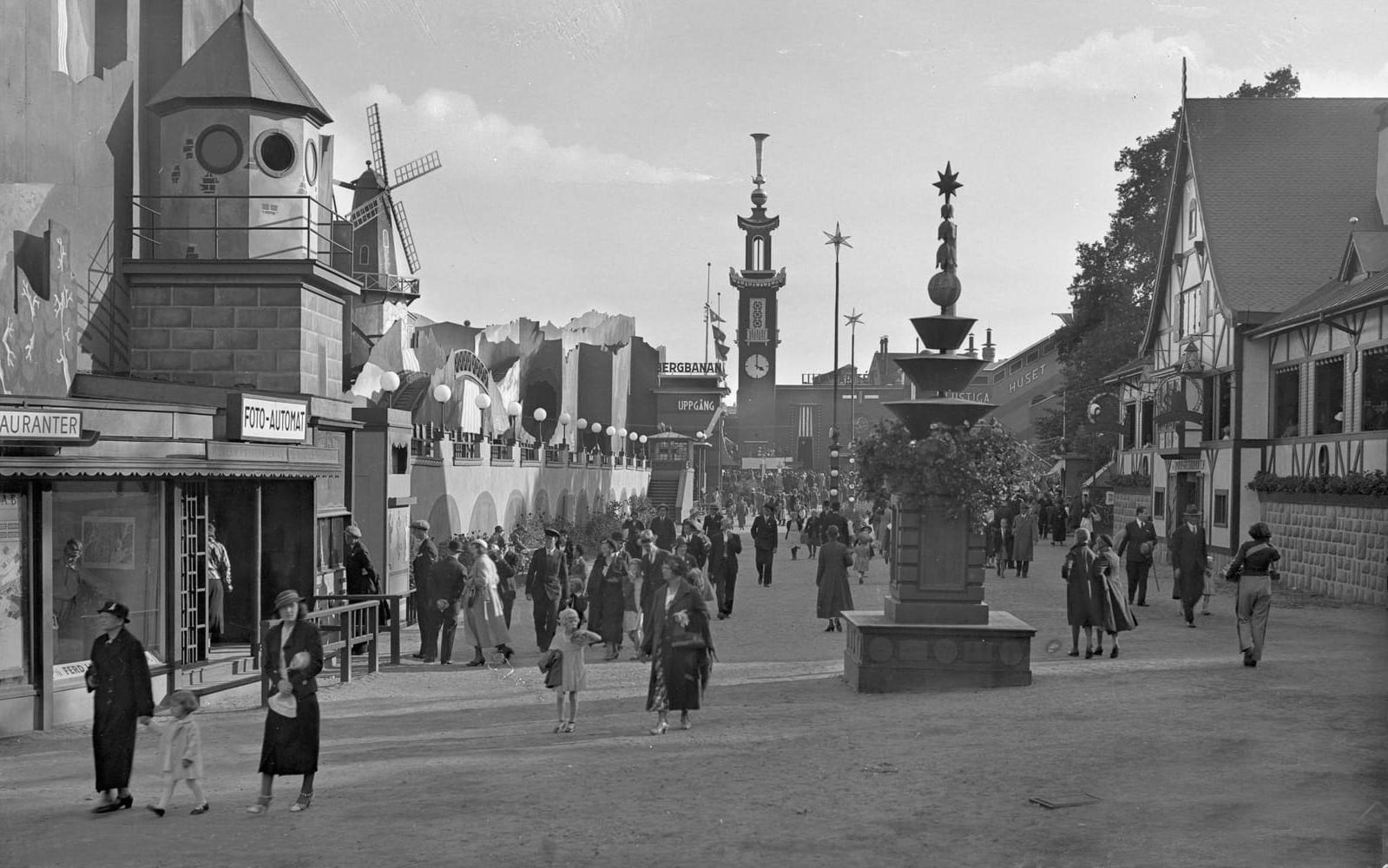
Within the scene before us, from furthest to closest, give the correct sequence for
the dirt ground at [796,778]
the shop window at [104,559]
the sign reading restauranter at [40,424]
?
the shop window at [104,559] → the sign reading restauranter at [40,424] → the dirt ground at [796,778]

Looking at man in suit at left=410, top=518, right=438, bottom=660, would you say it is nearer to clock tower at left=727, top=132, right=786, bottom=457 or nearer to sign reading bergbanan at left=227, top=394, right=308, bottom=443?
sign reading bergbanan at left=227, top=394, right=308, bottom=443

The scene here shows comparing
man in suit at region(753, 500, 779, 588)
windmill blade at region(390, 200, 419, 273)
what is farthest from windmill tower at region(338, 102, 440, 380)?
man in suit at region(753, 500, 779, 588)

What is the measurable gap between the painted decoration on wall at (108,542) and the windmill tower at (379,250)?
123 ft

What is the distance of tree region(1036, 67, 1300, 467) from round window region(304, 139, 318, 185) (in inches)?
1282

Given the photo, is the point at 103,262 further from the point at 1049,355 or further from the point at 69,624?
the point at 1049,355

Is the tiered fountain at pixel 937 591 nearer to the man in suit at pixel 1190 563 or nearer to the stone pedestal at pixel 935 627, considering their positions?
the stone pedestal at pixel 935 627

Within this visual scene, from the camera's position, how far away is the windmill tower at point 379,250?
53312 mm

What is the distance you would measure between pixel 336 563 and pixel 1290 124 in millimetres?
28122

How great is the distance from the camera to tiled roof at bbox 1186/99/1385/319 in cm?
3328

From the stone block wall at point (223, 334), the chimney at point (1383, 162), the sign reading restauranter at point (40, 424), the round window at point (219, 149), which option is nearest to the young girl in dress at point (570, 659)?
the sign reading restauranter at point (40, 424)

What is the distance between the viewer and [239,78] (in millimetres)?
18344

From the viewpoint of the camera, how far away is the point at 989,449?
49.5ft

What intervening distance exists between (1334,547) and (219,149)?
2013 cm

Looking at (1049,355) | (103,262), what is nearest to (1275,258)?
(103,262)
